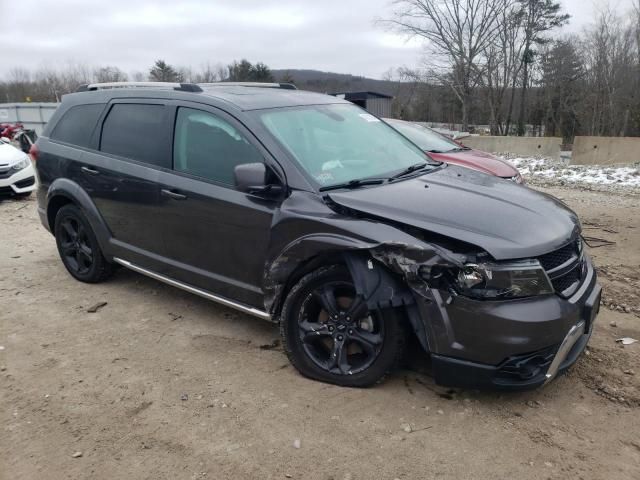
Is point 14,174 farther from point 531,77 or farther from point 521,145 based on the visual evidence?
point 531,77

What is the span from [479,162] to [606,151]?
27.6 ft

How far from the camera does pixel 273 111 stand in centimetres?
375

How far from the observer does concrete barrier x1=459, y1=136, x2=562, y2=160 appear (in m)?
16.0

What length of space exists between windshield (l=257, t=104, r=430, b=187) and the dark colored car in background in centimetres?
2

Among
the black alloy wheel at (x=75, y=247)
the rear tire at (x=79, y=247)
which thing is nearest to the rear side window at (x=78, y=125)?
the rear tire at (x=79, y=247)

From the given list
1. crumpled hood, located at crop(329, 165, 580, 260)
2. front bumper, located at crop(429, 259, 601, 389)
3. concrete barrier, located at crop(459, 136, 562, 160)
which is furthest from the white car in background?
concrete barrier, located at crop(459, 136, 562, 160)

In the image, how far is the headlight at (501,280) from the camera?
2699 mm

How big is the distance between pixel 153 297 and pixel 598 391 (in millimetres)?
3612

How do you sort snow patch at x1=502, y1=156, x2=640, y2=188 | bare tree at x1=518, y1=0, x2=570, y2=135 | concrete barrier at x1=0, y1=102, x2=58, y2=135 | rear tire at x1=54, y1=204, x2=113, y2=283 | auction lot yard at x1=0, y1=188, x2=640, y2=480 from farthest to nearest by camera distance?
bare tree at x1=518, y1=0, x2=570, y2=135 → concrete barrier at x1=0, y1=102, x2=58, y2=135 → snow patch at x1=502, y1=156, x2=640, y2=188 → rear tire at x1=54, y1=204, x2=113, y2=283 → auction lot yard at x1=0, y1=188, x2=640, y2=480

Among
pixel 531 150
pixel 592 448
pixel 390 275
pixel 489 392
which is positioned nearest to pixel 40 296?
pixel 390 275

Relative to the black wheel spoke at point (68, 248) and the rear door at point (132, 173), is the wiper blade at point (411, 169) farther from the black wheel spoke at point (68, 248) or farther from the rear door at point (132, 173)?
the black wheel spoke at point (68, 248)

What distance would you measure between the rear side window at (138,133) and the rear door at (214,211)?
0.18 m

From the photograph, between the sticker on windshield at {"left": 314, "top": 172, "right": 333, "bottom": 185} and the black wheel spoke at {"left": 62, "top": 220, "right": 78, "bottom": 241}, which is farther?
the black wheel spoke at {"left": 62, "top": 220, "right": 78, "bottom": 241}

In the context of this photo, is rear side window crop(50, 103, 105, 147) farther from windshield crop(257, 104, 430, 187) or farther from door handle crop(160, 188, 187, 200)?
windshield crop(257, 104, 430, 187)
